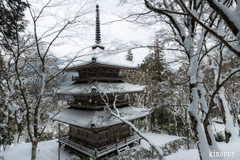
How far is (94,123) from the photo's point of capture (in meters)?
7.64

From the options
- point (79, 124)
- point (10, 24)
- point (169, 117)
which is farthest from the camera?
point (169, 117)

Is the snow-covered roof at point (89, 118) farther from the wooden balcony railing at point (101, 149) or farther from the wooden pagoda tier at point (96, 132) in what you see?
the wooden balcony railing at point (101, 149)

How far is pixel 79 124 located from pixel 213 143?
687cm

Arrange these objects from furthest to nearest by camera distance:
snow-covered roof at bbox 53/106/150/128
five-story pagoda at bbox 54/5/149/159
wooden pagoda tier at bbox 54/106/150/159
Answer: five-story pagoda at bbox 54/5/149/159, wooden pagoda tier at bbox 54/106/150/159, snow-covered roof at bbox 53/106/150/128

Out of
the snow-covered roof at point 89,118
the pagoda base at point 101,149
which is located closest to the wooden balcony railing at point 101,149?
the pagoda base at point 101,149

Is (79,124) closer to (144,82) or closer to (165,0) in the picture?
(165,0)

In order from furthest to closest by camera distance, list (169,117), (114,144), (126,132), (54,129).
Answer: (54,129)
(169,117)
(126,132)
(114,144)

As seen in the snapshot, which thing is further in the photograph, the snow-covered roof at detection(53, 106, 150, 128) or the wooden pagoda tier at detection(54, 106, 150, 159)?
the wooden pagoda tier at detection(54, 106, 150, 159)

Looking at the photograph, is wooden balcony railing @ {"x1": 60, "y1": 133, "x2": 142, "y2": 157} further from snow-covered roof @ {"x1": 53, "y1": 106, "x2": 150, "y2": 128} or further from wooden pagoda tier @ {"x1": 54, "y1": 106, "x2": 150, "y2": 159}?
snow-covered roof @ {"x1": 53, "y1": 106, "x2": 150, "y2": 128}

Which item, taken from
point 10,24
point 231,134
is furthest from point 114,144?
point 10,24

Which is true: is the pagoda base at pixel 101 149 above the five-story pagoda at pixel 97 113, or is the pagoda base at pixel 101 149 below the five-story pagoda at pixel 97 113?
below

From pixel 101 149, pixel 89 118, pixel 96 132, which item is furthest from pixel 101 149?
pixel 89 118

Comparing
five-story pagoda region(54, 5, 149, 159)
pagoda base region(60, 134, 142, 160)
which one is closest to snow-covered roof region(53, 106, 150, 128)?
five-story pagoda region(54, 5, 149, 159)

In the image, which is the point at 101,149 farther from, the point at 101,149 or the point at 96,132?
the point at 96,132
